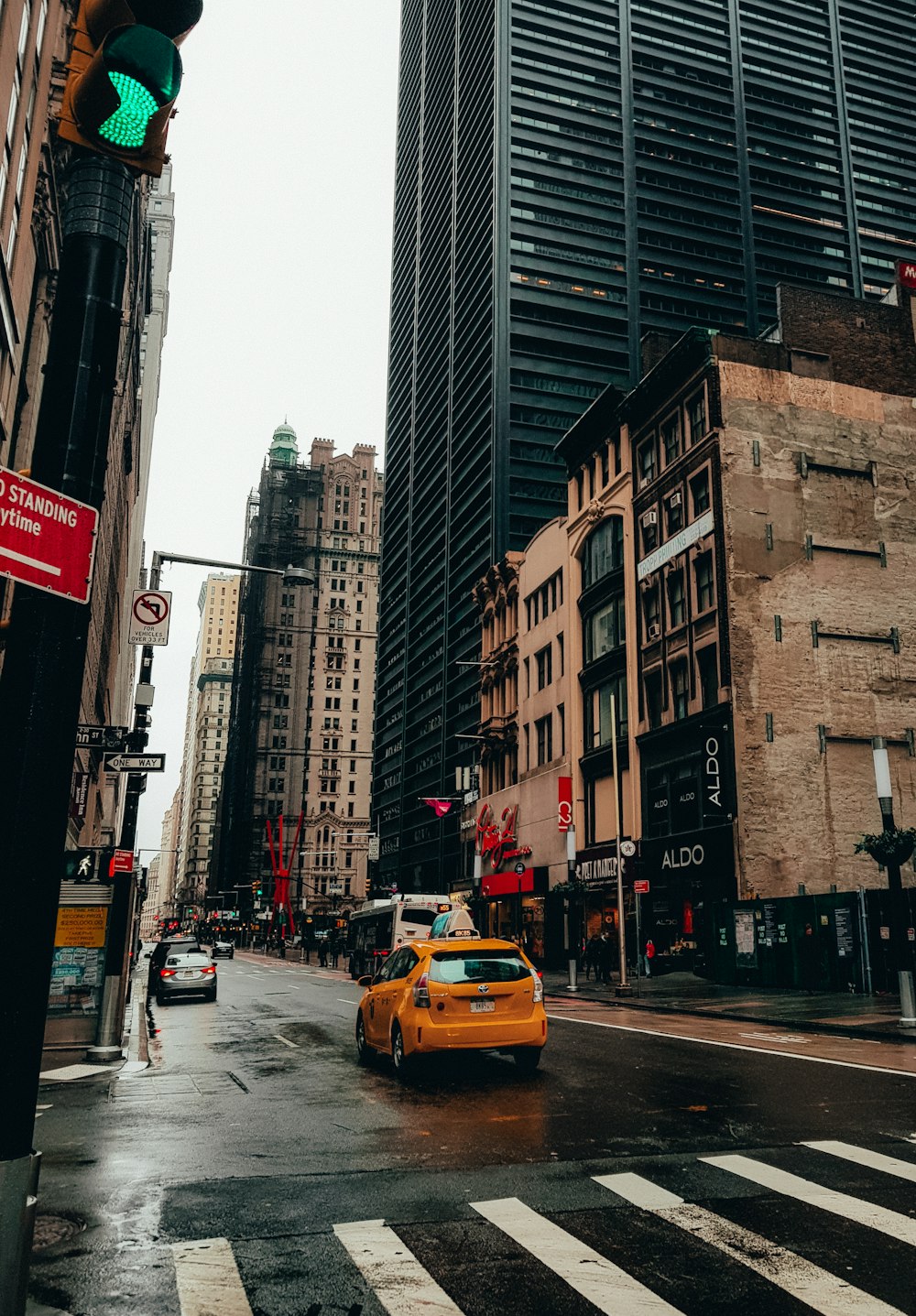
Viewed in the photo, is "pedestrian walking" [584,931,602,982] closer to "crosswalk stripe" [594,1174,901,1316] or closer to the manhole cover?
"crosswalk stripe" [594,1174,901,1316]

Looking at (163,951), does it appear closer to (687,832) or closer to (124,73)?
(687,832)

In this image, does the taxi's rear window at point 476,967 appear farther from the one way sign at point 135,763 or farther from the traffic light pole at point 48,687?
the traffic light pole at point 48,687

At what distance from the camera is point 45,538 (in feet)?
12.9

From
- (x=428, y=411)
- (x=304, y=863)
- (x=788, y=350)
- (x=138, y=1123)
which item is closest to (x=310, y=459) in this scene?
(x=428, y=411)

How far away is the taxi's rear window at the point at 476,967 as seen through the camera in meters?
13.1

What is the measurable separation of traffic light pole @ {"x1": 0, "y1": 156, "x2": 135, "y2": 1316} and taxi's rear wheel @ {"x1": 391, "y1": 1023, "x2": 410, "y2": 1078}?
9.65 m

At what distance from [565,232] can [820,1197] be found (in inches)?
4281

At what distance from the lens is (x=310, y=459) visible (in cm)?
17812

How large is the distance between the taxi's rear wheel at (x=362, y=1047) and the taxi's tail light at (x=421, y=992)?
2.54 m

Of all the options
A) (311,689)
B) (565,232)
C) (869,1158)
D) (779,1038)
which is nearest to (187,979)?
(779,1038)

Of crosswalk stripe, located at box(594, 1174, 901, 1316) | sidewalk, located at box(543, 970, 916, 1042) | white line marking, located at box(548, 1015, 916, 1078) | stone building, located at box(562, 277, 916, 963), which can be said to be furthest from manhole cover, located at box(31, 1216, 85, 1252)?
stone building, located at box(562, 277, 916, 963)

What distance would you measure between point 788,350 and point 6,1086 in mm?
42241

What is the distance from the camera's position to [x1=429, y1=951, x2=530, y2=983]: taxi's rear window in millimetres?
13055

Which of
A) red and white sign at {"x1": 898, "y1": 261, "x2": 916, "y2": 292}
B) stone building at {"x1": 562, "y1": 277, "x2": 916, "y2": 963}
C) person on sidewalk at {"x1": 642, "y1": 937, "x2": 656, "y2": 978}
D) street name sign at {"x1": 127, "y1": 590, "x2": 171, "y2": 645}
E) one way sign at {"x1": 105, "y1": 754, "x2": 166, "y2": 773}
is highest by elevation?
red and white sign at {"x1": 898, "y1": 261, "x2": 916, "y2": 292}
